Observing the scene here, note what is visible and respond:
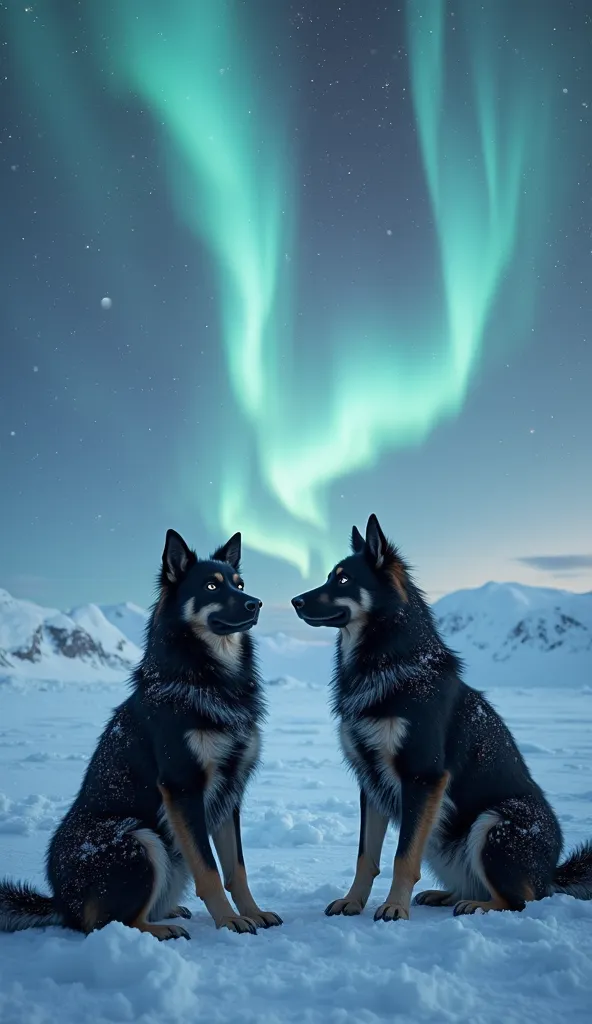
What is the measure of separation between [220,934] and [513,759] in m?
2.18

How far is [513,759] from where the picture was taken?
16.0 feet

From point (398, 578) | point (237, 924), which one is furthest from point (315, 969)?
point (398, 578)

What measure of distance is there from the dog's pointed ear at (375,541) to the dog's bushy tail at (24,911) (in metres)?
3.04

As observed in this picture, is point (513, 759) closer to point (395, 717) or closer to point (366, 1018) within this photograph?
point (395, 717)

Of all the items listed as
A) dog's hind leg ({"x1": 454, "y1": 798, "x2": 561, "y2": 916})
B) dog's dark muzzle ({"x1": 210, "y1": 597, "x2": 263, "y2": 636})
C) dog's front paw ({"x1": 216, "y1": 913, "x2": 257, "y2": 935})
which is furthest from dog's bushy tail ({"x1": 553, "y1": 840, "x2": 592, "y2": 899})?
dog's dark muzzle ({"x1": 210, "y1": 597, "x2": 263, "y2": 636})

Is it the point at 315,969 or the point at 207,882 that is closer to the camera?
the point at 315,969

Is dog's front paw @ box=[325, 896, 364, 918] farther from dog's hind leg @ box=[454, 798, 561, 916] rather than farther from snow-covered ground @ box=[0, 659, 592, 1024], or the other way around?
dog's hind leg @ box=[454, 798, 561, 916]

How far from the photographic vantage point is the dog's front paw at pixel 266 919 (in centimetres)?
437

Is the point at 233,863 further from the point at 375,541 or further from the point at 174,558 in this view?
the point at 375,541

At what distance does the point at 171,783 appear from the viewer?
4.29 metres

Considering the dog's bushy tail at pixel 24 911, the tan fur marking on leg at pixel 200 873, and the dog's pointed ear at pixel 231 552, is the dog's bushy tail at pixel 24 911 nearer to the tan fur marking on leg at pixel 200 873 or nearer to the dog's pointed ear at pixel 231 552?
the tan fur marking on leg at pixel 200 873

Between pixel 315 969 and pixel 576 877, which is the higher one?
pixel 576 877

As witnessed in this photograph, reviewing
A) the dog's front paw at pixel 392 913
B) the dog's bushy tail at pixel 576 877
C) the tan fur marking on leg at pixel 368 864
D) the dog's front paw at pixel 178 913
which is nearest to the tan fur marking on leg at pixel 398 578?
the tan fur marking on leg at pixel 368 864

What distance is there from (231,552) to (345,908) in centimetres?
254
